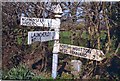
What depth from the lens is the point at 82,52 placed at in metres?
5.30

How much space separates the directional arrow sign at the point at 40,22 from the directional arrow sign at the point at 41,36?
0.14 metres

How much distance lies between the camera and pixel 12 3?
5320mm

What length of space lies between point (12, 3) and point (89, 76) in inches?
78.7

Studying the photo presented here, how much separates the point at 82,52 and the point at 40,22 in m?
0.96

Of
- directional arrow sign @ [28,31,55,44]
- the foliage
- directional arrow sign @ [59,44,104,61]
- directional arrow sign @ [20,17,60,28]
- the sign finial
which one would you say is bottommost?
the foliage

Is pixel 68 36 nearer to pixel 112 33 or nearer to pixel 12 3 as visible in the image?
pixel 112 33

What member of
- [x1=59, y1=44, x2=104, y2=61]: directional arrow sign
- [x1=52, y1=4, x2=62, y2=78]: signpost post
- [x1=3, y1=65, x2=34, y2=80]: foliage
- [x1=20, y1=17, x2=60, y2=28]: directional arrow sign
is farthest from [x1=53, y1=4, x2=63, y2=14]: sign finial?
[x1=3, y1=65, x2=34, y2=80]: foliage

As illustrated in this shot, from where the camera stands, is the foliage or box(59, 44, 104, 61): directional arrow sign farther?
the foliage

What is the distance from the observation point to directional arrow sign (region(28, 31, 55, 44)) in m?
5.27

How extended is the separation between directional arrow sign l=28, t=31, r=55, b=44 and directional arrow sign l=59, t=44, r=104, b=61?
265mm

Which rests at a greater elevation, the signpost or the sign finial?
the sign finial

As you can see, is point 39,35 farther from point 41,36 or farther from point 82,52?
point 82,52

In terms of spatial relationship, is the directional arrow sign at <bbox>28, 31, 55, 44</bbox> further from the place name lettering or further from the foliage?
the foliage

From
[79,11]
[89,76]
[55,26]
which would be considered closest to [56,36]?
[55,26]
